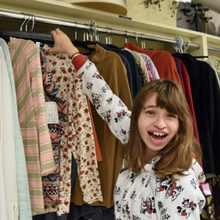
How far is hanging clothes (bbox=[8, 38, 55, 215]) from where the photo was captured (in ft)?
3.50

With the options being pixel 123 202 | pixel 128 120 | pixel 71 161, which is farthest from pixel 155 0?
pixel 123 202

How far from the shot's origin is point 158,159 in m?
1.01

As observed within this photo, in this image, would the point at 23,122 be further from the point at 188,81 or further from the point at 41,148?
the point at 188,81

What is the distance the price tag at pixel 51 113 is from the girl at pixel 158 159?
217 millimetres

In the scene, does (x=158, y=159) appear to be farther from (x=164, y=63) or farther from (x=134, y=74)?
(x=164, y=63)

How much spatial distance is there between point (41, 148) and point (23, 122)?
0.44 feet

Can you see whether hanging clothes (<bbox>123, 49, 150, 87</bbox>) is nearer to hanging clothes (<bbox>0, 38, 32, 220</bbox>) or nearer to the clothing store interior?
the clothing store interior

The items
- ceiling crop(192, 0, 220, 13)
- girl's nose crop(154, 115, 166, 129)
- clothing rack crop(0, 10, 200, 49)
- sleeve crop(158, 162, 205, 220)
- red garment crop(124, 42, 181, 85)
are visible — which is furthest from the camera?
ceiling crop(192, 0, 220, 13)

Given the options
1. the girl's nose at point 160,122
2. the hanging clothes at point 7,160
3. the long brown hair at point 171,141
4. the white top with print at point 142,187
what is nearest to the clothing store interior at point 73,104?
the hanging clothes at point 7,160

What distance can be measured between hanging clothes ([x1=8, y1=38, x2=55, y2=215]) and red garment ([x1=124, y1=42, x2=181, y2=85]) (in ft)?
2.34

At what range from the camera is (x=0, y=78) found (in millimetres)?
1010

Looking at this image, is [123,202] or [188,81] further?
[188,81]

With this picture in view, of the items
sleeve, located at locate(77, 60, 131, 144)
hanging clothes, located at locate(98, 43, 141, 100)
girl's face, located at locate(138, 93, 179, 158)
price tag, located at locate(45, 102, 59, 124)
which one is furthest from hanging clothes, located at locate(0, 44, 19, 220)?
hanging clothes, located at locate(98, 43, 141, 100)

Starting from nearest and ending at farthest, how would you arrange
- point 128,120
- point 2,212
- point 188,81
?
1. point 2,212
2. point 128,120
3. point 188,81
